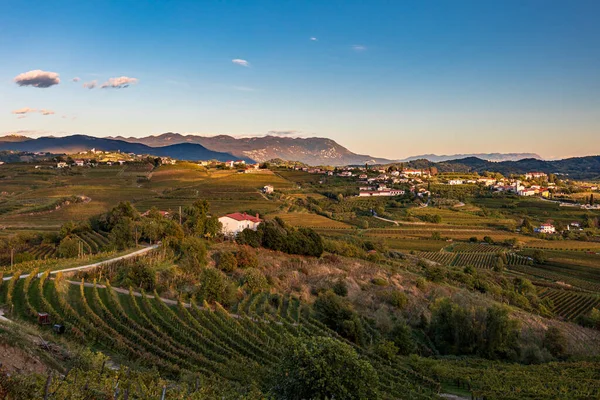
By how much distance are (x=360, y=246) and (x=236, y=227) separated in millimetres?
19315

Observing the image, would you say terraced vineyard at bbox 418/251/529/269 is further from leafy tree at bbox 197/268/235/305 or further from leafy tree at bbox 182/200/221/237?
leafy tree at bbox 197/268/235/305

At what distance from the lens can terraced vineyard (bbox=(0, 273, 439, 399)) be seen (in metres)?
17.4

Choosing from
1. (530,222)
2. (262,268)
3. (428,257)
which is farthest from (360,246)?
(530,222)

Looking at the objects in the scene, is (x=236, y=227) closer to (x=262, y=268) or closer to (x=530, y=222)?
(x=262, y=268)

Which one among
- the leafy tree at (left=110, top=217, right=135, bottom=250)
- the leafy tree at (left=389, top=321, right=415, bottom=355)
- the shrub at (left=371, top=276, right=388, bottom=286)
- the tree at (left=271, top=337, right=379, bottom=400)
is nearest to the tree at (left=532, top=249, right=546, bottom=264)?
the shrub at (left=371, top=276, right=388, bottom=286)

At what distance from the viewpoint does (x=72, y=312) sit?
19.8 metres

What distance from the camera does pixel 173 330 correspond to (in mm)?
20047

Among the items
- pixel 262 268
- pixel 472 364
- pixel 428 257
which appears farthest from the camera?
pixel 428 257

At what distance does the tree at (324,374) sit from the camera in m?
12.4

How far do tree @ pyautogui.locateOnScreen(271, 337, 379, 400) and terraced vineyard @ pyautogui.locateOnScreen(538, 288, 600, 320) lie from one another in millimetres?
42864

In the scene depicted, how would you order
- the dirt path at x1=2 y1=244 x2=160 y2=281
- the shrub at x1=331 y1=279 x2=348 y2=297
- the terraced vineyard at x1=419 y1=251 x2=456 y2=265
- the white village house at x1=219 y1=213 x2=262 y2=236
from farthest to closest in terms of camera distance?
the terraced vineyard at x1=419 y1=251 x2=456 y2=265, the white village house at x1=219 y1=213 x2=262 y2=236, the shrub at x1=331 y1=279 x2=348 y2=297, the dirt path at x1=2 y1=244 x2=160 y2=281

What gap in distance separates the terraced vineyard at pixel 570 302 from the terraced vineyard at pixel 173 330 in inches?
1357

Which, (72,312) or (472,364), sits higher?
(72,312)

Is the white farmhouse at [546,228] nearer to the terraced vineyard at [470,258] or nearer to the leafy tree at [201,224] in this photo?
the terraced vineyard at [470,258]
